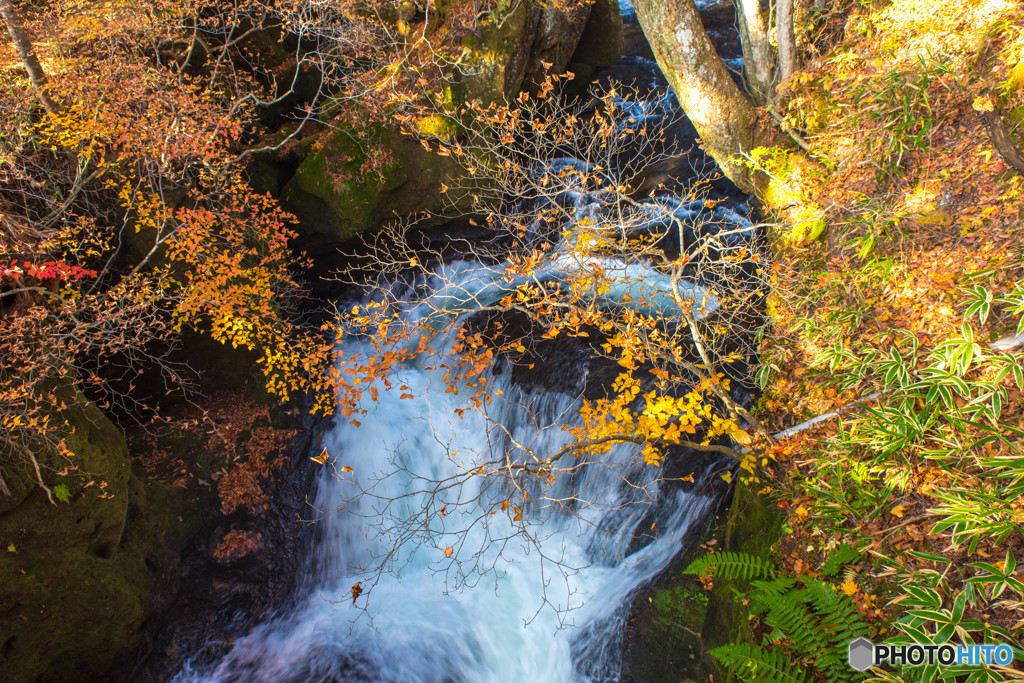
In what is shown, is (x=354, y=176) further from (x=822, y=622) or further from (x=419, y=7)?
(x=822, y=622)

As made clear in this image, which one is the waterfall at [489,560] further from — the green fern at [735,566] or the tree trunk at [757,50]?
the tree trunk at [757,50]

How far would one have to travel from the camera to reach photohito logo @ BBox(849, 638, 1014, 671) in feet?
8.74

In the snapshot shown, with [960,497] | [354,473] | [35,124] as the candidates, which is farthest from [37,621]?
[960,497]

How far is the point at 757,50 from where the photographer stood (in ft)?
20.7

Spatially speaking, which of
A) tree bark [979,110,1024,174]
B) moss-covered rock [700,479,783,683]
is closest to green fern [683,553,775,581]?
moss-covered rock [700,479,783,683]

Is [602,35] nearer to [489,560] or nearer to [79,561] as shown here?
[489,560]

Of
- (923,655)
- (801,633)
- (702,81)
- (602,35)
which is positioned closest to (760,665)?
(801,633)

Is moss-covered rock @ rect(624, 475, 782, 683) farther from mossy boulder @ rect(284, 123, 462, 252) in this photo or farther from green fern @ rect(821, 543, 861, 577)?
mossy boulder @ rect(284, 123, 462, 252)

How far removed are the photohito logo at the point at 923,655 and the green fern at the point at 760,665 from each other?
1.22ft

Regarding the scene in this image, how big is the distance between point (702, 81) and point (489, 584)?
6.79m

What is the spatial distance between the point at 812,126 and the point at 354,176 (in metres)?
6.98

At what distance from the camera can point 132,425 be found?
24.1ft

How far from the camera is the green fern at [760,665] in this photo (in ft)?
10.8

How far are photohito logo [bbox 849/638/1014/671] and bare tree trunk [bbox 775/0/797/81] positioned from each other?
580cm
